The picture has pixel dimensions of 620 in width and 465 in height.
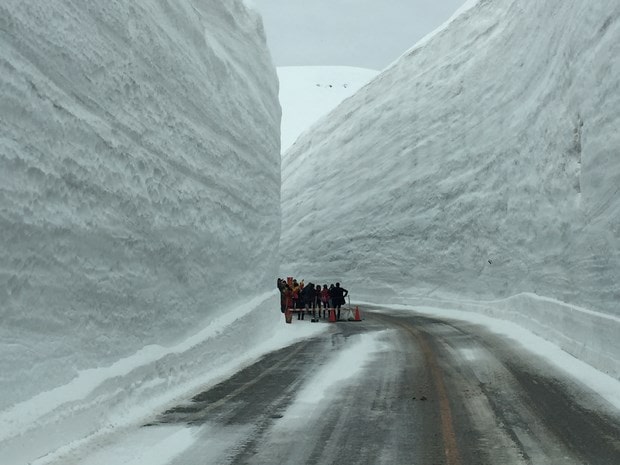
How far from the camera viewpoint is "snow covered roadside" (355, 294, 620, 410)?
10102mm

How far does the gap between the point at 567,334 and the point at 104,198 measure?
10559 millimetres

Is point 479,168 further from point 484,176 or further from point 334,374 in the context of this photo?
point 334,374

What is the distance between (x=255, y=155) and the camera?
1783 cm

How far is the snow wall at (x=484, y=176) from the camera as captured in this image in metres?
15.2

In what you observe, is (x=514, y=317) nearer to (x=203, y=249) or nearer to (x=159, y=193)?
(x=203, y=249)

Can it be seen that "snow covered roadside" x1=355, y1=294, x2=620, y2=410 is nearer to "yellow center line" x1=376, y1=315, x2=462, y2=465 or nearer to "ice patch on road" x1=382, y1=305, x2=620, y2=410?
"ice patch on road" x1=382, y1=305, x2=620, y2=410

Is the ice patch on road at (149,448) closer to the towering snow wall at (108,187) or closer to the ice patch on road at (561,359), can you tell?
the towering snow wall at (108,187)

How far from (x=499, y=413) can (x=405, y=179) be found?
30.4 meters

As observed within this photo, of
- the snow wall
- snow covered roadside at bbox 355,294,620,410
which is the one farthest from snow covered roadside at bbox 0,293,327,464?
the snow wall

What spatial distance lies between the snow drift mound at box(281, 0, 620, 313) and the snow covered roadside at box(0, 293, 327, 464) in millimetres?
8225

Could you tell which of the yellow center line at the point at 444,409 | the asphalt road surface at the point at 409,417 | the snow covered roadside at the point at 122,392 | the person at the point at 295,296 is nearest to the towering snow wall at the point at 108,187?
the snow covered roadside at the point at 122,392

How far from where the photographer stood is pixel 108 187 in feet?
27.3

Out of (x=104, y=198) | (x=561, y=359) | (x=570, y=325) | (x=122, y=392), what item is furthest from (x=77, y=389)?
(x=570, y=325)

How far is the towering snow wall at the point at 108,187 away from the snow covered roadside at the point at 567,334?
22.9 ft
